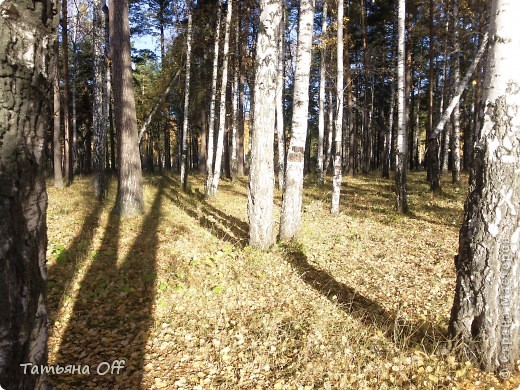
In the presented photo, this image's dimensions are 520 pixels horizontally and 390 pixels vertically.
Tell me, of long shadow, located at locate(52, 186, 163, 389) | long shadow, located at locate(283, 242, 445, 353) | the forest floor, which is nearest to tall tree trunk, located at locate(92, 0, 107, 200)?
the forest floor

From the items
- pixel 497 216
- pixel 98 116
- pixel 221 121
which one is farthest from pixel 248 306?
pixel 98 116

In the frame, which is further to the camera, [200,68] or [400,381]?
[200,68]

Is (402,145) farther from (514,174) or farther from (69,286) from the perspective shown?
(69,286)

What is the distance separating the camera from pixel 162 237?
7.35 meters

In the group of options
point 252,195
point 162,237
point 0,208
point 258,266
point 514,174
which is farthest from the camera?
point 162,237

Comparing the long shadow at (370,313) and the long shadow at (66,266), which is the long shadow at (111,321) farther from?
the long shadow at (370,313)

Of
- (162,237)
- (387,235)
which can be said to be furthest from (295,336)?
(387,235)

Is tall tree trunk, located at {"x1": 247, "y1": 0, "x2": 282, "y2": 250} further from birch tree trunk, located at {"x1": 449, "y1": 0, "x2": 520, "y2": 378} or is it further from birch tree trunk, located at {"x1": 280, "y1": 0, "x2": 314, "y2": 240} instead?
birch tree trunk, located at {"x1": 449, "y1": 0, "x2": 520, "y2": 378}

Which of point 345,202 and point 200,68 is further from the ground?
point 200,68

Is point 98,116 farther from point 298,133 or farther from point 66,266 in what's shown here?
point 298,133

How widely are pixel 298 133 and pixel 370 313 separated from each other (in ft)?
12.9

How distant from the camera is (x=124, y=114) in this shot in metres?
8.81

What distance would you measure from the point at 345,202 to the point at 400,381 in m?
9.31

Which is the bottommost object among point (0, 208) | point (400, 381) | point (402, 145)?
point (400, 381)
